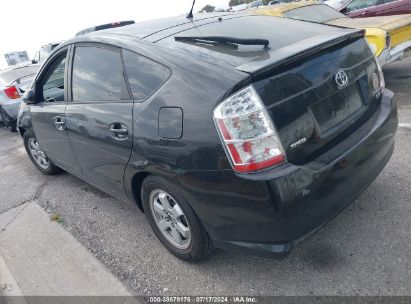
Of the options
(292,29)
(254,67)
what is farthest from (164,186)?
(292,29)

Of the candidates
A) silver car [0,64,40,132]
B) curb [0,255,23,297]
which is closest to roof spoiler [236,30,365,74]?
curb [0,255,23,297]

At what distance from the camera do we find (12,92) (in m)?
8.21

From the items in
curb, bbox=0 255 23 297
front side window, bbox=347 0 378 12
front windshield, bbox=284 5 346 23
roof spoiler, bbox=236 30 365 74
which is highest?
roof spoiler, bbox=236 30 365 74

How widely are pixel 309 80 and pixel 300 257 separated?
1276mm

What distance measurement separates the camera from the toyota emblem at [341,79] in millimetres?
2417

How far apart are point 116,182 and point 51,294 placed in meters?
0.98

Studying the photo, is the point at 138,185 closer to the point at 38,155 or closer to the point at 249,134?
the point at 249,134

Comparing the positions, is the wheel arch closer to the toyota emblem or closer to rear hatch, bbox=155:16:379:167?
rear hatch, bbox=155:16:379:167

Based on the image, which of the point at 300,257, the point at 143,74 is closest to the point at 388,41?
the point at 300,257

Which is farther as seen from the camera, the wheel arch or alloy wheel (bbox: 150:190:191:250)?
the wheel arch

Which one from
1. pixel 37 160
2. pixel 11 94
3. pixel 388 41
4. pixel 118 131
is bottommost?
pixel 37 160

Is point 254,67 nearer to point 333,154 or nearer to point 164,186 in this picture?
point 333,154

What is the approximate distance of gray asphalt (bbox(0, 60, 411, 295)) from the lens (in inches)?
95.2

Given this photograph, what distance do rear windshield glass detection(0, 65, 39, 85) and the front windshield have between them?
6391 millimetres
